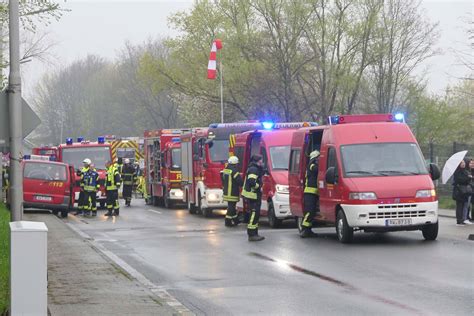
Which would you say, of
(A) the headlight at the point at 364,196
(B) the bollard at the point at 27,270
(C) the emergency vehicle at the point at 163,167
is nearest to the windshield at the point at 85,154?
(C) the emergency vehicle at the point at 163,167

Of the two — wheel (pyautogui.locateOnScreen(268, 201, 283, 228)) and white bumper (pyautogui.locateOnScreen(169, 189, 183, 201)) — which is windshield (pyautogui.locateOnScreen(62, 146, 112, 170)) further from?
wheel (pyautogui.locateOnScreen(268, 201, 283, 228))

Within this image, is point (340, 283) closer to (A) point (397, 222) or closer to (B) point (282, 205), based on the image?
(A) point (397, 222)

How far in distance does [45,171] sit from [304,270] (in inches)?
708

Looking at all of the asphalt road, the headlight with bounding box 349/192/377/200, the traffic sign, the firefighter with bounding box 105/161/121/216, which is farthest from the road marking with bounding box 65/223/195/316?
the firefighter with bounding box 105/161/121/216

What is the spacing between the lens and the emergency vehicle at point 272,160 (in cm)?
2178

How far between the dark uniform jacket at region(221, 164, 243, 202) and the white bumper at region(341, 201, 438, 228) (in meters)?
5.67

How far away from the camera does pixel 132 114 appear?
9206 cm

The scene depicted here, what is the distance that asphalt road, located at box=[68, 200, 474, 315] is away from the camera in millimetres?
10296

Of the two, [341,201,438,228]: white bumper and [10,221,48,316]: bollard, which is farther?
[341,201,438,228]: white bumper

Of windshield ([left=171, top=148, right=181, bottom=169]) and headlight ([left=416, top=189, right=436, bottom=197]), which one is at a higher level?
windshield ([left=171, top=148, right=181, bottom=169])

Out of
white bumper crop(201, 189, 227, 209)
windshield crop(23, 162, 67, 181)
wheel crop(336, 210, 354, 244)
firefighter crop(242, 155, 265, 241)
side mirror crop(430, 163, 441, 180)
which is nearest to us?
wheel crop(336, 210, 354, 244)

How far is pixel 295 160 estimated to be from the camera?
66.7ft

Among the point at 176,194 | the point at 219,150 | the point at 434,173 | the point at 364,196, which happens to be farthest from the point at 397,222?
the point at 176,194

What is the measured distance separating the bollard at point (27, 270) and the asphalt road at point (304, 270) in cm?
249
